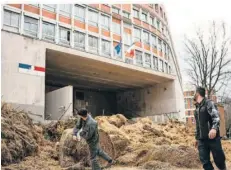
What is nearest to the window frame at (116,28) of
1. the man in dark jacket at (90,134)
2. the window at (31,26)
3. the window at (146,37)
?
the window at (146,37)

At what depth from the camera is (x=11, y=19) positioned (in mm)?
18203

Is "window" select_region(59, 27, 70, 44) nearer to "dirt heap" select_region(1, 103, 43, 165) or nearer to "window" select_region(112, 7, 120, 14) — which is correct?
"window" select_region(112, 7, 120, 14)

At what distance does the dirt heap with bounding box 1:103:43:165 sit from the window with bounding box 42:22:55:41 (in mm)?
12132

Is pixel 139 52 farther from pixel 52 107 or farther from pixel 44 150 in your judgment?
pixel 44 150

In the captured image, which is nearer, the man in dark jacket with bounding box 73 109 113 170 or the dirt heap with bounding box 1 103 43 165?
the man in dark jacket with bounding box 73 109 113 170

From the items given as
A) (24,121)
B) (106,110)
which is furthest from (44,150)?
→ (106,110)

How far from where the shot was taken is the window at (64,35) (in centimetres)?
2128

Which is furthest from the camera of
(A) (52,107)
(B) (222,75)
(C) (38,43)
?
(B) (222,75)

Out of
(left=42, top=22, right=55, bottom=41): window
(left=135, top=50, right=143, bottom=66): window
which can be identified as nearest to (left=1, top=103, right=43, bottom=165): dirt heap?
(left=42, top=22, right=55, bottom=41): window

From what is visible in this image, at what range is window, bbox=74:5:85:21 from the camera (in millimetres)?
22750

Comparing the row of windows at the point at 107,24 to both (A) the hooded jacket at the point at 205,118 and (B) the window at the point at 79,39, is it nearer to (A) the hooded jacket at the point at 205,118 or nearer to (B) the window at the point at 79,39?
(B) the window at the point at 79,39

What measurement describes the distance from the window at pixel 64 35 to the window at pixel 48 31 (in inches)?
26.1

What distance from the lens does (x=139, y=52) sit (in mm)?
27797

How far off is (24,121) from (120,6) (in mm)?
20581
